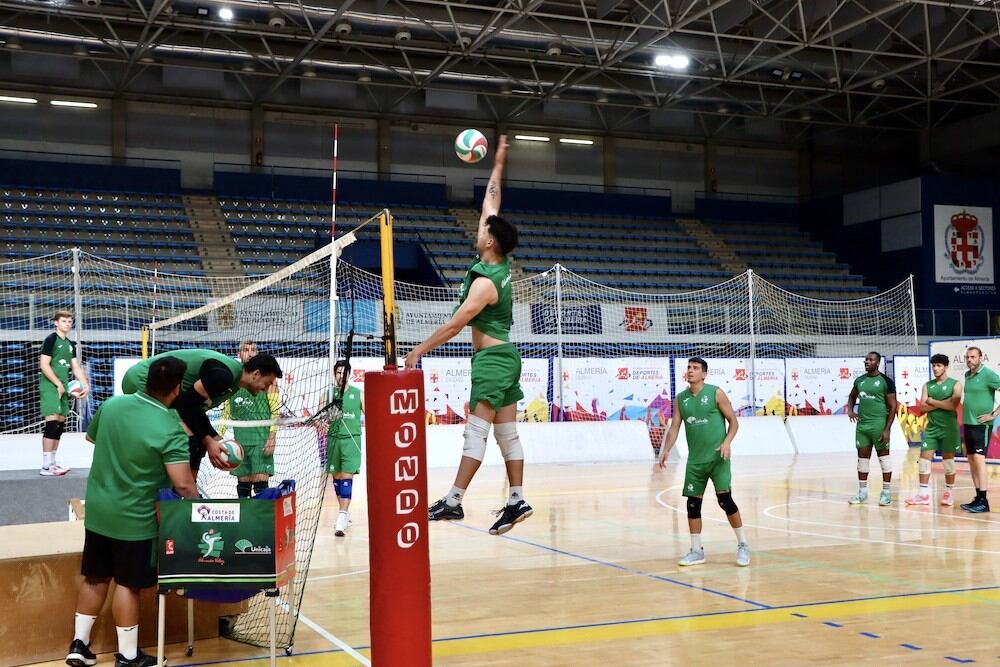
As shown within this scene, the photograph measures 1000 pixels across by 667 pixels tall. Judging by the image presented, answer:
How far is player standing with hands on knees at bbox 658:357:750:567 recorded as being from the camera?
8453 millimetres

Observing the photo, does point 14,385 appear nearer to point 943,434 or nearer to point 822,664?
point 943,434

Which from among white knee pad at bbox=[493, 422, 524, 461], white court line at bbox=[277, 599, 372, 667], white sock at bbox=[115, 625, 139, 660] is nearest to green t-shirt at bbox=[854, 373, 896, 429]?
white knee pad at bbox=[493, 422, 524, 461]

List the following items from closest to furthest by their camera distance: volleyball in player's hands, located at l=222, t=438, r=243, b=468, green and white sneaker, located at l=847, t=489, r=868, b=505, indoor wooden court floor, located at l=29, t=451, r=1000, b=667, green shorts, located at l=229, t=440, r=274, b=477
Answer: indoor wooden court floor, located at l=29, t=451, r=1000, b=667 → volleyball in player's hands, located at l=222, t=438, r=243, b=468 → green shorts, located at l=229, t=440, r=274, b=477 → green and white sneaker, located at l=847, t=489, r=868, b=505

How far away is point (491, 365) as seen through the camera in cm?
605

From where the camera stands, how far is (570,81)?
2836 centimetres

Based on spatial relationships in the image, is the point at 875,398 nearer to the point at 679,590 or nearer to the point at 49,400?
the point at 679,590

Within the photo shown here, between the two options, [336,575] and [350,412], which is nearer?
[336,575]

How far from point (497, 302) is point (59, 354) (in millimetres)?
7724

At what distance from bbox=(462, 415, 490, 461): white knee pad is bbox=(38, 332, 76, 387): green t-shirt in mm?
7330

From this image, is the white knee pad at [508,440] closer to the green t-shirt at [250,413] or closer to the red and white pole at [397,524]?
the red and white pole at [397,524]

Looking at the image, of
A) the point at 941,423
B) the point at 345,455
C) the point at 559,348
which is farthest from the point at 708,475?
the point at 559,348

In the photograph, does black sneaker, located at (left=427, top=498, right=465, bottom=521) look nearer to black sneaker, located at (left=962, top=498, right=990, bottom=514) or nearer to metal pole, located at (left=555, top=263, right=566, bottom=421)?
black sneaker, located at (left=962, top=498, right=990, bottom=514)

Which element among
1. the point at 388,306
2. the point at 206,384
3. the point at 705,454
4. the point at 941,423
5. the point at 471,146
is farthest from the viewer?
the point at 941,423

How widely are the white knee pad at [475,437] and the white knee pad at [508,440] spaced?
0.17m
